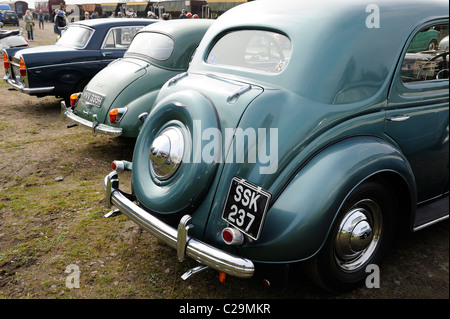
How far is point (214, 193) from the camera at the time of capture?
2391 mm

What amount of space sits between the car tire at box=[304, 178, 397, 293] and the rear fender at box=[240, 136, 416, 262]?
151mm

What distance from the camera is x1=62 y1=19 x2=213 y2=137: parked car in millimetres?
4852

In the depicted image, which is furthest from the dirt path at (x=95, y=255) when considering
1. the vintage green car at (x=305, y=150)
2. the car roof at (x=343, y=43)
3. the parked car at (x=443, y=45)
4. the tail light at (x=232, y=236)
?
the parked car at (x=443, y=45)

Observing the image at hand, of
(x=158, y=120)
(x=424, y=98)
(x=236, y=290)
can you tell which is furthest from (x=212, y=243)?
(x=424, y=98)

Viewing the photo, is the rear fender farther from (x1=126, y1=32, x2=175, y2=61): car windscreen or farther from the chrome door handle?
(x1=126, y1=32, x2=175, y2=61): car windscreen

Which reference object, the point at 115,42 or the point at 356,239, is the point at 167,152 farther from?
the point at 115,42

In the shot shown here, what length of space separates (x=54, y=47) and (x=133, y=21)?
61.0 inches

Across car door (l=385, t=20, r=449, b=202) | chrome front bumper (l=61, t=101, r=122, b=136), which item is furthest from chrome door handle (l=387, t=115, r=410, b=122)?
chrome front bumper (l=61, t=101, r=122, b=136)

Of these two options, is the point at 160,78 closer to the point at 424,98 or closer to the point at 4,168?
the point at 4,168

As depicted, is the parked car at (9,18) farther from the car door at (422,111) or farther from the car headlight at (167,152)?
the car door at (422,111)

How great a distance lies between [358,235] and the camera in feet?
8.13

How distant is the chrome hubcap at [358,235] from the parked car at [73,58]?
578 centimetres

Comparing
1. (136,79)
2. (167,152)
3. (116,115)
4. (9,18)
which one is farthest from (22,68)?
(9,18)

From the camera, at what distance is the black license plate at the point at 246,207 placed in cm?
214
